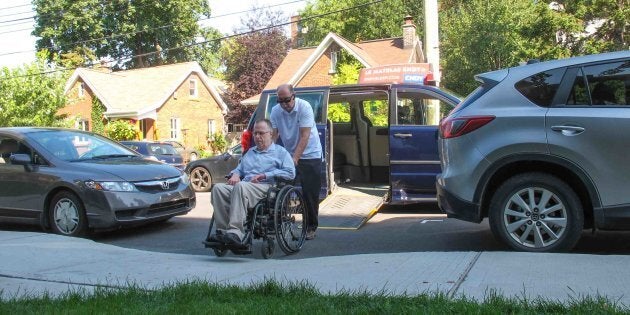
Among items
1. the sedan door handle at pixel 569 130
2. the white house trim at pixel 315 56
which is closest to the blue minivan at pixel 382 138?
the sedan door handle at pixel 569 130

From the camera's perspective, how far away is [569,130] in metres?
5.37

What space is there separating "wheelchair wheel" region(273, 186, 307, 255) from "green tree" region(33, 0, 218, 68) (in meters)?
43.6

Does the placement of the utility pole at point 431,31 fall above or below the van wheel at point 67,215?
above

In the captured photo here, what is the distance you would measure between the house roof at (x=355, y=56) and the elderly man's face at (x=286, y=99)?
21477 millimetres

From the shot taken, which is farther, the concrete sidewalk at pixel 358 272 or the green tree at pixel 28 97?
the green tree at pixel 28 97

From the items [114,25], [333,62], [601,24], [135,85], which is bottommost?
[135,85]

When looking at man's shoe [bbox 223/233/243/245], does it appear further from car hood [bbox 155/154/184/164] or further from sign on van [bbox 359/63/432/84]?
car hood [bbox 155/154/184/164]

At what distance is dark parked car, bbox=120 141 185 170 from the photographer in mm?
21328

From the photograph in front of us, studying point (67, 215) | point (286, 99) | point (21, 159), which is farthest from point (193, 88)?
point (286, 99)

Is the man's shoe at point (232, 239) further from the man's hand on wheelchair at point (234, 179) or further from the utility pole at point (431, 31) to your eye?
the utility pole at point (431, 31)

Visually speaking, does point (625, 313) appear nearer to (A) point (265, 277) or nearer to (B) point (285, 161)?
(A) point (265, 277)

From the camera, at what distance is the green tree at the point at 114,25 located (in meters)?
49.6

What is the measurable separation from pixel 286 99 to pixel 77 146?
3564 millimetres

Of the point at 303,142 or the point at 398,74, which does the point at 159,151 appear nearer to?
the point at 398,74
